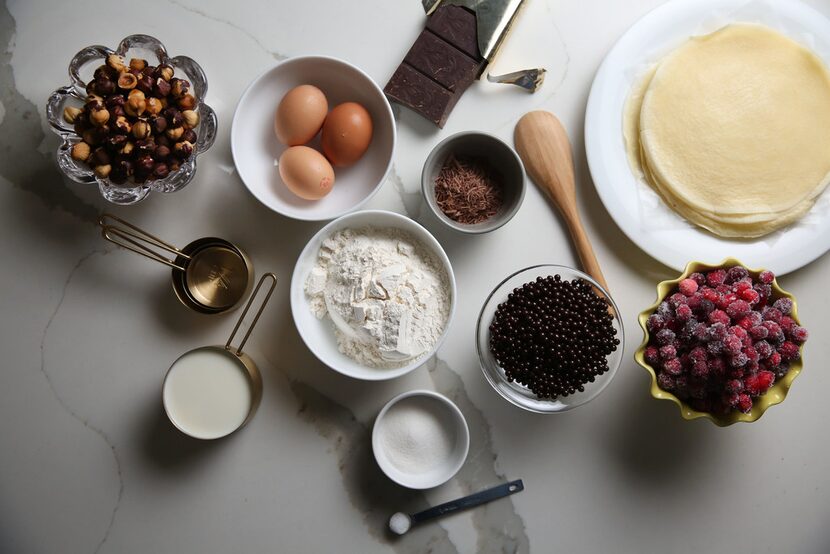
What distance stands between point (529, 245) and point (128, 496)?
1.20 m

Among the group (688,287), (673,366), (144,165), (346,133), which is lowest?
(144,165)

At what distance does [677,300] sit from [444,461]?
2.13ft

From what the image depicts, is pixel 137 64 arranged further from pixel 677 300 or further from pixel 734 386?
pixel 734 386

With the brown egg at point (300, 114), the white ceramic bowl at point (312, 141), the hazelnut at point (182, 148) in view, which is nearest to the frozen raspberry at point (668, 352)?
the white ceramic bowl at point (312, 141)

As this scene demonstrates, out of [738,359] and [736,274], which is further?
[736,274]

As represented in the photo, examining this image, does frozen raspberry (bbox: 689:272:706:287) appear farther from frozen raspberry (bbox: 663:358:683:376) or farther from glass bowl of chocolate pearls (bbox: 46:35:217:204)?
glass bowl of chocolate pearls (bbox: 46:35:217:204)

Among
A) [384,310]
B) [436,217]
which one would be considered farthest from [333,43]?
[384,310]

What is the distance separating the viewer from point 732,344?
1025 mm

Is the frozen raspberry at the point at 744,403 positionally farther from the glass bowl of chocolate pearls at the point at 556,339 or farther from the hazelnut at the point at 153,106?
the hazelnut at the point at 153,106

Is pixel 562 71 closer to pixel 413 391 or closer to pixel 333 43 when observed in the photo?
pixel 333 43

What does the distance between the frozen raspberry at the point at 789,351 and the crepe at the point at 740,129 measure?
1.09ft

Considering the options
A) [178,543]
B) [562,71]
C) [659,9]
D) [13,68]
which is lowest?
[178,543]

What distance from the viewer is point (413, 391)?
1.30m

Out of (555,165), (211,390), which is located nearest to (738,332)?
(555,165)
